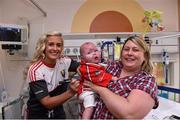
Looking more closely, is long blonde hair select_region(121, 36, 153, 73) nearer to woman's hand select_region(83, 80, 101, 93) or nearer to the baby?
the baby

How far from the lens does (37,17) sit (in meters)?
2.98

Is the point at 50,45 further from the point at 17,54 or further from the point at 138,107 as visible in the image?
the point at 17,54

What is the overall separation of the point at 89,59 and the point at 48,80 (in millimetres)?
374

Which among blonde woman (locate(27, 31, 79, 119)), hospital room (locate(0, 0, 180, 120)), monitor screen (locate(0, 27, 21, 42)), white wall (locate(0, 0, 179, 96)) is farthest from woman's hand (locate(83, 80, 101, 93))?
white wall (locate(0, 0, 179, 96))

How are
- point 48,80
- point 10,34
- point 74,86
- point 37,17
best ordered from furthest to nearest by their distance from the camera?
point 37,17 < point 10,34 < point 48,80 < point 74,86

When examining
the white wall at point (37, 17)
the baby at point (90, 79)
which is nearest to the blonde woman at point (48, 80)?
the baby at point (90, 79)

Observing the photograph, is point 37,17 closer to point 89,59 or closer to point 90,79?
point 89,59

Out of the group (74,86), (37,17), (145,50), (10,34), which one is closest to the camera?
(145,50)

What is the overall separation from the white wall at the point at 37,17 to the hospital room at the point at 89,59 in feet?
0.04

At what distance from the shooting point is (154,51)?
121 inches

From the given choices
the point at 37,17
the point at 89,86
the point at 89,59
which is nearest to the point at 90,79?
the point at 89,86

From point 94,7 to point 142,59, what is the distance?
1.97 meters

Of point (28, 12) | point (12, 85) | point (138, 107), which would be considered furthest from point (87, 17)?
point (138, 107)

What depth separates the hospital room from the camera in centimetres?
138
